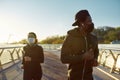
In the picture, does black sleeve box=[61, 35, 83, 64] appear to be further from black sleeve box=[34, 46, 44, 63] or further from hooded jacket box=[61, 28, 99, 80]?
black sleeve box=[34, 46, 44, 63]

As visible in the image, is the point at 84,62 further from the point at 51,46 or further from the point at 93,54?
the point at 51,46

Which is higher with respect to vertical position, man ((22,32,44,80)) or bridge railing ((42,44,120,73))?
man ((22,32,44,80))

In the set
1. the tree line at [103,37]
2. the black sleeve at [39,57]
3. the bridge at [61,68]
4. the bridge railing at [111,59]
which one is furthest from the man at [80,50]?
the tree line at [103,37]

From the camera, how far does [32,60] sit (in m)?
8.13

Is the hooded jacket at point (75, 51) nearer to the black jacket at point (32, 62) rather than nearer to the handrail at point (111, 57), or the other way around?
the black jacket at point (32, 62)

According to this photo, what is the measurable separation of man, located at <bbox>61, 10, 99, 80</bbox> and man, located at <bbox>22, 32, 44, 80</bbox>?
3529 mm

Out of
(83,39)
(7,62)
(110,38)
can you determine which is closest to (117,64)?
(7,62)

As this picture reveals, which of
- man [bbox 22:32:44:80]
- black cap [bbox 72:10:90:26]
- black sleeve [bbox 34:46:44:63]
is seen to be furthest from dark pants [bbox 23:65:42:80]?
black cap [bbox 72:10:90:26]

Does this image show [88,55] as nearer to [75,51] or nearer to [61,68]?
[75,51]

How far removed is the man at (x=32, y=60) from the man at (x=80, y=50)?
3.53 m

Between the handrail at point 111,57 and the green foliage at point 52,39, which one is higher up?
the green foliage at point 52,39

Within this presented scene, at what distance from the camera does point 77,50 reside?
468 centimetres

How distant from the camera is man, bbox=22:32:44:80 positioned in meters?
8.15

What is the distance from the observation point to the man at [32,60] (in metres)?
8.15
